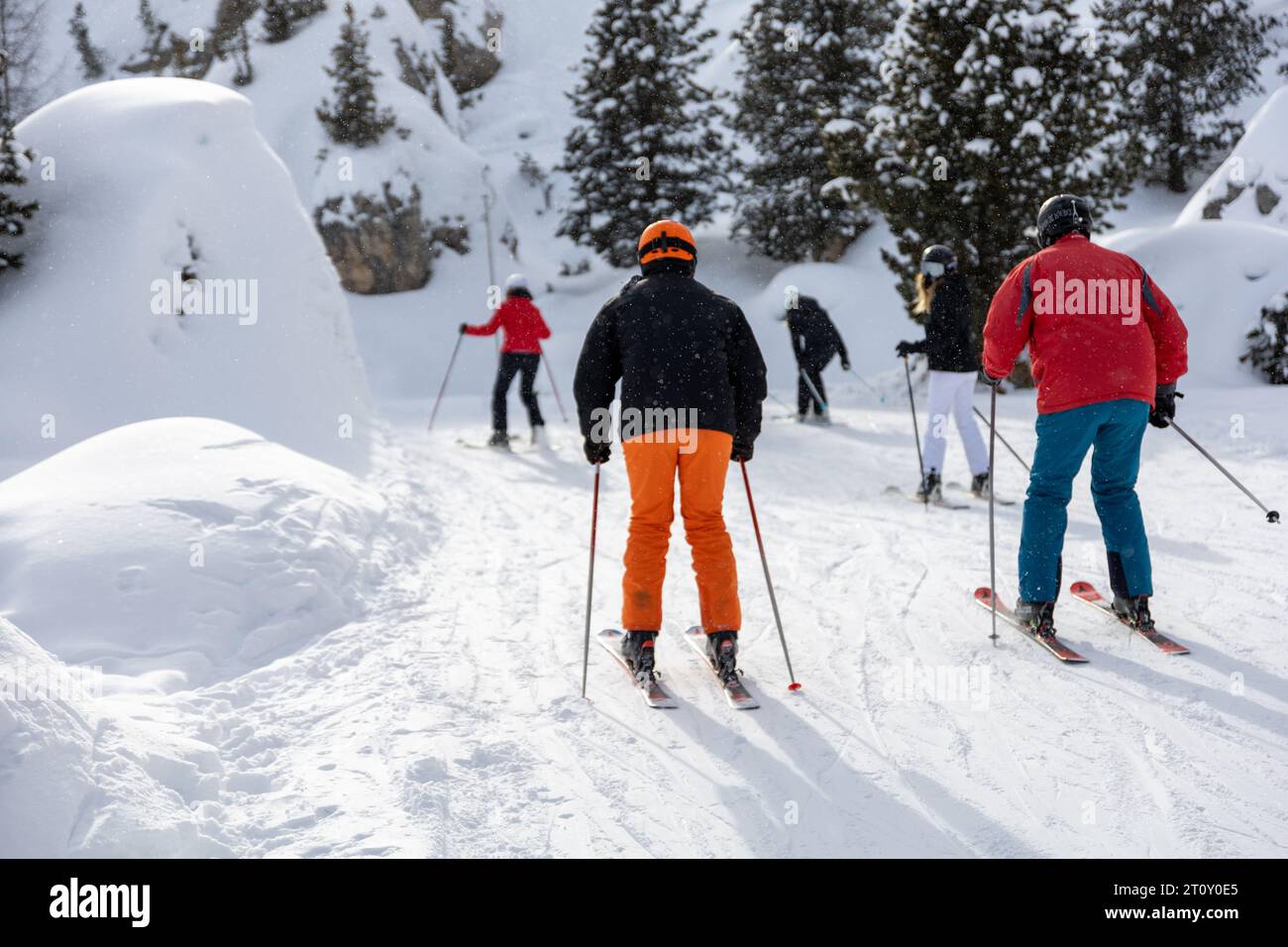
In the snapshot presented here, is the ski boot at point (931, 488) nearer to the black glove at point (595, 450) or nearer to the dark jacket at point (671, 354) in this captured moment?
the dark jacket at point (671, 354)

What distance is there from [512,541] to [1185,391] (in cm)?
835

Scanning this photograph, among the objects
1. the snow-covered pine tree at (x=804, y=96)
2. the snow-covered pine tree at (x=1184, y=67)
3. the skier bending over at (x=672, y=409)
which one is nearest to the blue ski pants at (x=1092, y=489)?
the skier bending over at (x=672, y=409)

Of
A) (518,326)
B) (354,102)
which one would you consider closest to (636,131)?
(354,102)

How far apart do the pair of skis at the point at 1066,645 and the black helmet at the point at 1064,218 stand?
1.77m

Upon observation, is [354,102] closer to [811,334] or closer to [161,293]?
[161,293]

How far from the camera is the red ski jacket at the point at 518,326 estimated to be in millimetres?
11328

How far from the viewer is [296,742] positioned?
11.9 feet

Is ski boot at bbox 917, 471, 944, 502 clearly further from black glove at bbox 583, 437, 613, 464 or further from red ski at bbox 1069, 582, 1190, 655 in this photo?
black glove at bbox 583, 437, 613, 464

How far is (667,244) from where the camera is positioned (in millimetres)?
4113

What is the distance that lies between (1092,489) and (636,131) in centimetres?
2082

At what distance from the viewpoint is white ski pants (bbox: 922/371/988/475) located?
7516 millimetres

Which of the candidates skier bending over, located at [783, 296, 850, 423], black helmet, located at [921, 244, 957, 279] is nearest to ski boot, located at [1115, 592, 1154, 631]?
black helmet, located at [921, 244, 957, 279]

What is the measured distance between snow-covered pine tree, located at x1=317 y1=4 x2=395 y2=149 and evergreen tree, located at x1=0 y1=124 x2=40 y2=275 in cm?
1604
